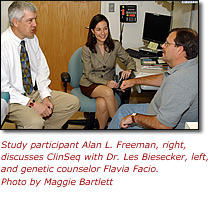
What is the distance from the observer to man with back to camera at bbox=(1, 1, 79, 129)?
1984 millimetres

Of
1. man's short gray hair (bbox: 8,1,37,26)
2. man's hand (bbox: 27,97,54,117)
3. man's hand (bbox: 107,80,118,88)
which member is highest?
man's short gray hair (bbox: 8,1,37,26)

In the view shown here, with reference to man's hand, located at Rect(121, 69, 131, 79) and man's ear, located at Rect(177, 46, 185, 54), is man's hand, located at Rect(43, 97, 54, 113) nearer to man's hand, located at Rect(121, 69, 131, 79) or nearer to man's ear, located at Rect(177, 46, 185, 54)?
man's hand, located at Rect(121, 69, 131, 79)

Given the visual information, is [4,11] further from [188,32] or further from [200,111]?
[200,111]

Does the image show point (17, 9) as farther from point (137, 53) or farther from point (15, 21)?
point (137, 53)

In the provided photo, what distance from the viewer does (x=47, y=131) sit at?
2.09 meters

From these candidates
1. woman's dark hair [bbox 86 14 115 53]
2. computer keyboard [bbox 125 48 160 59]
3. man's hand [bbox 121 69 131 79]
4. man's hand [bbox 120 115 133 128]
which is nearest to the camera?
man's hand [bbox 120 115 133 128]

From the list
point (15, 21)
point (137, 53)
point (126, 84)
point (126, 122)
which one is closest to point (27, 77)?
point (15, 21)

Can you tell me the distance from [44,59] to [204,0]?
1.04m

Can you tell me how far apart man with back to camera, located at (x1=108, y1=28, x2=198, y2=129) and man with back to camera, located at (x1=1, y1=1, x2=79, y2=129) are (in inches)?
18.4

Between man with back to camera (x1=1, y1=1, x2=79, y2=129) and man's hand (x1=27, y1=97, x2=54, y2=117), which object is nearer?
man with back to camera (x1=1, y1=1, x2=79, y2=129)

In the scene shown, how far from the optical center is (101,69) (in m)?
2.72

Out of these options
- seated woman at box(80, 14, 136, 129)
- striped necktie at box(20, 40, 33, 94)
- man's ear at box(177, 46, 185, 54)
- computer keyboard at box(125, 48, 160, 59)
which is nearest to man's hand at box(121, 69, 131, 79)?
seated woman at box(80, 14, 136, 129)

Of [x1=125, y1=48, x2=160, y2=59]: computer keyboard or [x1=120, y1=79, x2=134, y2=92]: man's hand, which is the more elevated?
[x1=125, y1=48, x2=160, y2=59]: computer keyboard
